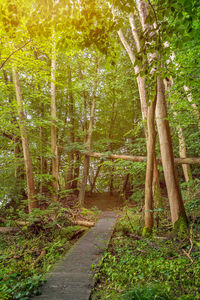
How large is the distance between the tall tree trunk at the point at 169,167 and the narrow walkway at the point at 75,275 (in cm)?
230

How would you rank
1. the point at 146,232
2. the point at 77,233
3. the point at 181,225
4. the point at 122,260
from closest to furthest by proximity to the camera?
the point at 122,260 < the point at 181,225 < the point at 146,232 < the point at 77,233

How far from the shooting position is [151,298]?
2.29m

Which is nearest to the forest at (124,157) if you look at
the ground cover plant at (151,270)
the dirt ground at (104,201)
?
the ground cover plant at (151,270)

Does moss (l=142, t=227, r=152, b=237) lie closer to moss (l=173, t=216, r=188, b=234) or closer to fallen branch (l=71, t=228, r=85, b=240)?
moss (l=173, t=216, r=188, b=234)

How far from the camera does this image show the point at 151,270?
11.0 feet

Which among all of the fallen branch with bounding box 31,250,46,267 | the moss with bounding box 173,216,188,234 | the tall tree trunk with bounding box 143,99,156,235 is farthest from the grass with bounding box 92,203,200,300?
the fallen branch with bounding box 31,250,46,267

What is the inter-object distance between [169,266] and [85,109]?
1237 centimetres

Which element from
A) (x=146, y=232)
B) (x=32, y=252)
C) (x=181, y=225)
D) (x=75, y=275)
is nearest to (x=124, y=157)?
(x=146, y=232)

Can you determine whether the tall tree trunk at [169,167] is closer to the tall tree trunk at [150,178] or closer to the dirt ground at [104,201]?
the tall tree trunk at [150,178]

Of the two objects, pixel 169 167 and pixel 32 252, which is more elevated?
pixel 169 167

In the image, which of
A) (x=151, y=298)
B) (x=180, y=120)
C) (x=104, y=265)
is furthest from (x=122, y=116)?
(x=151, y=298)

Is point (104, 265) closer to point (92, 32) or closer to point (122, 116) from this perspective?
point (92, 32)

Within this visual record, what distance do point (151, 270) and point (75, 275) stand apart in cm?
146

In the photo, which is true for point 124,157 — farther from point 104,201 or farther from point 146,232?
point 104,201
